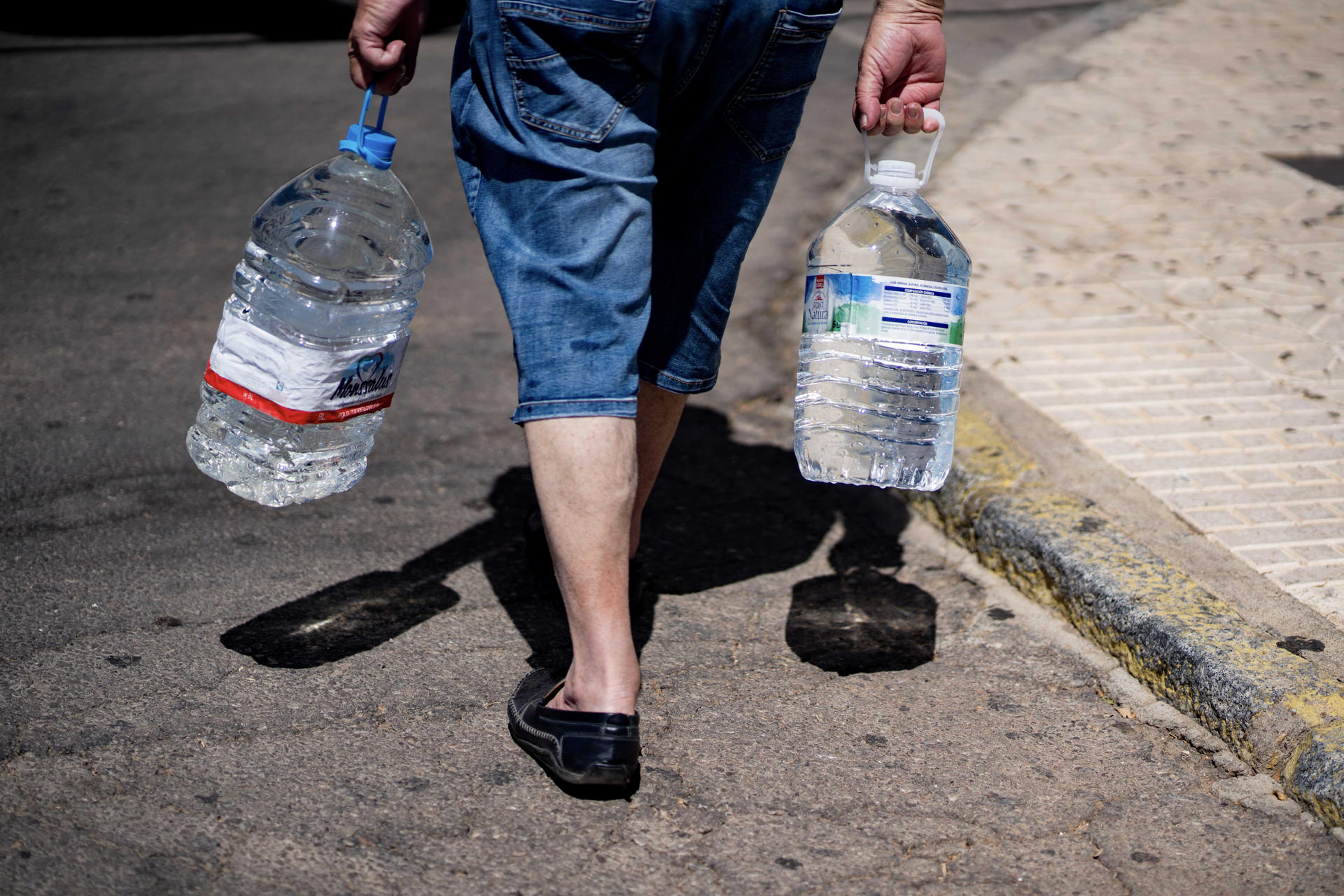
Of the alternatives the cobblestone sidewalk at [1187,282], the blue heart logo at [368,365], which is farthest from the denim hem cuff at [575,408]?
the cobblestone sidewalk at [1187,282]

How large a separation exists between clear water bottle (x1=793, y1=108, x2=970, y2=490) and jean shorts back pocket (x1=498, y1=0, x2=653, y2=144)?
1.94 feet

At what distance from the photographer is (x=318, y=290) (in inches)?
110

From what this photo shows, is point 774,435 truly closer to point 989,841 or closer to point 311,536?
point 311,536

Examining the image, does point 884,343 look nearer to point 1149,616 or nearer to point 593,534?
point 593,534

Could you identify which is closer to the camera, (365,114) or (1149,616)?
(365,114)

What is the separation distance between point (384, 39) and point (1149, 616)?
6.50 ft

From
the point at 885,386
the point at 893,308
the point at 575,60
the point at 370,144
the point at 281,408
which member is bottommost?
the point at 885,386

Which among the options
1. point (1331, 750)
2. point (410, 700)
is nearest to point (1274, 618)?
point (1331, 750)

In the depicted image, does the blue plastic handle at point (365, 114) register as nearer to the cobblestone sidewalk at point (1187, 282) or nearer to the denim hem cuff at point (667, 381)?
the denim hem cuff at point (667, 381)

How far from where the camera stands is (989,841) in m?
2.10

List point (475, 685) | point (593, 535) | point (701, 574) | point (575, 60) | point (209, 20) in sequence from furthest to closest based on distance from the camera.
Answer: point (209, 20) < point (701, 574) < point (475, 685) < point (593, 535) < point (575, 60)

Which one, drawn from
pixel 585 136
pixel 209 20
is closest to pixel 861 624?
pixel 585 136

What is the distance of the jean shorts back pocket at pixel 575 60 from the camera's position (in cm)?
195

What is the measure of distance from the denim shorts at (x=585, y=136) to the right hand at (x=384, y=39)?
0.10 m
